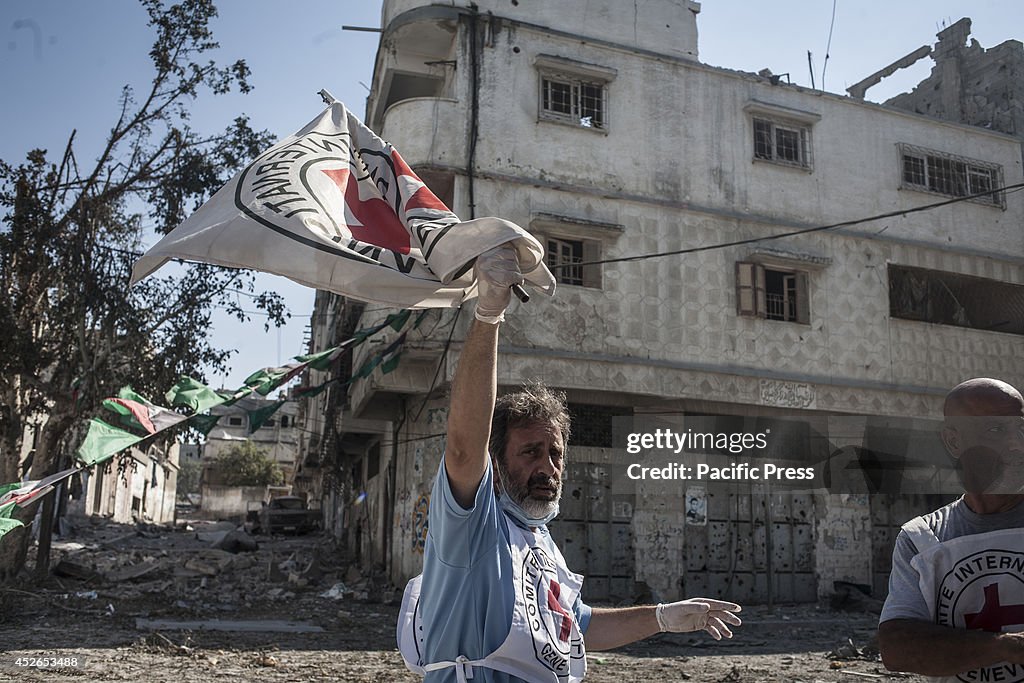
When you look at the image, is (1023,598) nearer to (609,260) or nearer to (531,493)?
(531,493)

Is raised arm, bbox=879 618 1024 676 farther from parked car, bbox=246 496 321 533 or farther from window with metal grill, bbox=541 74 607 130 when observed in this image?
parked car, bbox=246 496 321 533

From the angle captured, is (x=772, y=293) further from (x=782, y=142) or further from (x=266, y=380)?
(x=266, y=380)

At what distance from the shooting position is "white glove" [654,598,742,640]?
2.87 meters

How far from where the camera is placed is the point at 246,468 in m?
53.0

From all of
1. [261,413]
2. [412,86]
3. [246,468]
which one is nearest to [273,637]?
[261,413]

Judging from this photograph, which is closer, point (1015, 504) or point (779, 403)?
point (1015, 504)

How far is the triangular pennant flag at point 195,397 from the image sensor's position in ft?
26.5

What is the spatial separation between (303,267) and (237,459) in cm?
5326

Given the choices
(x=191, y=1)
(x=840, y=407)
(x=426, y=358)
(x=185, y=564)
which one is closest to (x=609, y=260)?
(x=426, y=358)

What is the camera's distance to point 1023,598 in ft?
7.39

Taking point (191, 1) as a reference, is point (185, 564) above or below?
below

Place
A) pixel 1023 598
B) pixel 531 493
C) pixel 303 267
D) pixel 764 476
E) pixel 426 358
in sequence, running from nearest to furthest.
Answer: pixel 1023 598, pixel 531 493, pixel 303 267, pixel 426 358, pixel 764 476

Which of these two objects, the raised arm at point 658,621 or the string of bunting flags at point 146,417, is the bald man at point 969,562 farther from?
the string of bunting flags at point 146,417

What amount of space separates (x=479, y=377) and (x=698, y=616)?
121 cm
